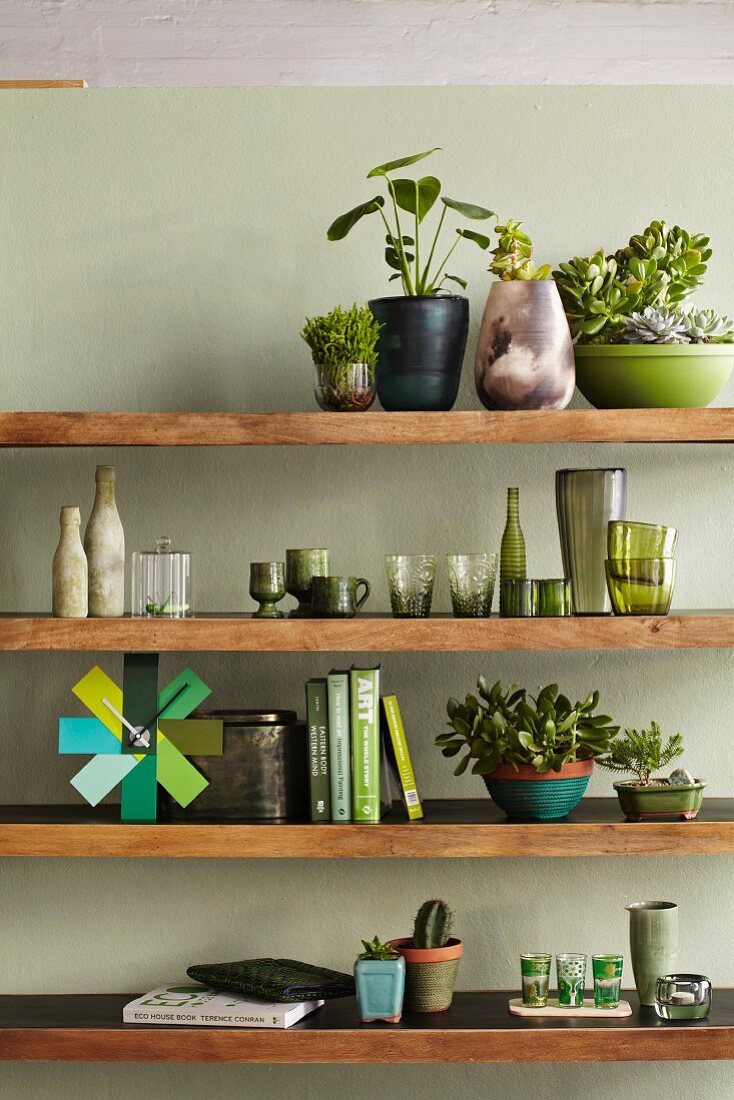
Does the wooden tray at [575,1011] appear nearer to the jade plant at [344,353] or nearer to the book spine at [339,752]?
the book spine at [339,752]

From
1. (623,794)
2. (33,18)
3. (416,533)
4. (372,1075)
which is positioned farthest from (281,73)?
(372,1075)

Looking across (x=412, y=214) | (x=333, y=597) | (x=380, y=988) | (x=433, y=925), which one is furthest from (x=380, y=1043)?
(x=412, y=214)

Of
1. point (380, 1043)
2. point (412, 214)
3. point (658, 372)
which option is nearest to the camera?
point (380, 1043)

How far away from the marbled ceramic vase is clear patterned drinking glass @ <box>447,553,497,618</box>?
0.23 m

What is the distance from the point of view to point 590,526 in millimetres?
1909

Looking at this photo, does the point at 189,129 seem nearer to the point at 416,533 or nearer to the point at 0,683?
the point at 416,533

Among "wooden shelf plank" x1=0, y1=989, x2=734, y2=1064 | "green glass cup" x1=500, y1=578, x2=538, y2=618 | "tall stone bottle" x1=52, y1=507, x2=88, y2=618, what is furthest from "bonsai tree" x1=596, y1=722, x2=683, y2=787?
"tall stone bottle" x1=52, y1=507, x2=88, y2=618

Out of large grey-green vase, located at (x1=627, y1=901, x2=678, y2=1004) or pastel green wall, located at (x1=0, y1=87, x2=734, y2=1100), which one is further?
pastel green wall, located at (x1=0, y1=87, x2=734, y2=1100)

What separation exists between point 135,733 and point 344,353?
25.7 inches

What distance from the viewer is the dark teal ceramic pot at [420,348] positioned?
1.85m

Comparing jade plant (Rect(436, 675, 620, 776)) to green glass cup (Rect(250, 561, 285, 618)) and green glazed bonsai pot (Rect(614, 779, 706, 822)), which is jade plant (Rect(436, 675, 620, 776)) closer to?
green glazed bonsai pot (Rect(614, 779, 706, 822))

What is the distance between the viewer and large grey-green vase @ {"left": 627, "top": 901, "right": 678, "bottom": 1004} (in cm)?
187

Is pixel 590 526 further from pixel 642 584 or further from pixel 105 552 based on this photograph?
pixel 105 552

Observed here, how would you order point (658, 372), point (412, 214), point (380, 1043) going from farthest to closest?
1. point (412, 214)
2. point (658, 372)
3. point (380, 1043)
